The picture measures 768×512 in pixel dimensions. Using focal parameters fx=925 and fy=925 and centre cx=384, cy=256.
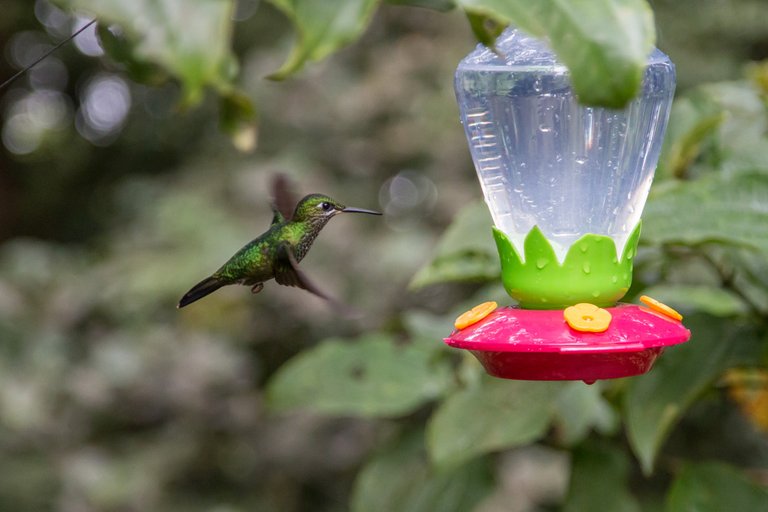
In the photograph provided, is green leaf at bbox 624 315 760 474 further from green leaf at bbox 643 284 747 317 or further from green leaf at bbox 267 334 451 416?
green leaf at bbox 267 334 451 416

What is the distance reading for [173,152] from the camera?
6391 millimetres

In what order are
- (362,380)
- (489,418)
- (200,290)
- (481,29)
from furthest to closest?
(362,380)
(489,418)
(200,290)
(481,29)

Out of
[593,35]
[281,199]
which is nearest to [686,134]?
[281,199]

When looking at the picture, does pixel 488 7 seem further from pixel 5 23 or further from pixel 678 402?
pixel 5 23

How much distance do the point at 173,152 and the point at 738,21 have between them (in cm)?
369

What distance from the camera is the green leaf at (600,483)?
180 cm

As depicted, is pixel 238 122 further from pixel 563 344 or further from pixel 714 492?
pixel 714 492

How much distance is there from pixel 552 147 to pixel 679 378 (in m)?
0.47

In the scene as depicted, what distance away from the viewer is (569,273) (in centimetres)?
131

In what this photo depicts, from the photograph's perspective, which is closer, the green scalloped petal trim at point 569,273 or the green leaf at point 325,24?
the green leaf at point 325,24

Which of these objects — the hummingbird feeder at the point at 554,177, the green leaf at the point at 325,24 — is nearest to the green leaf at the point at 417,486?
the hummingbird feeder at the point at 554,177

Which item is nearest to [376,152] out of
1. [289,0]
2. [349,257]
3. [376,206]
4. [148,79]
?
[376,206]

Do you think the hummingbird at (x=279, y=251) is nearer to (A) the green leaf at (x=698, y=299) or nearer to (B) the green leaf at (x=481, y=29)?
(B) the green leaf at (x=481, y=29)

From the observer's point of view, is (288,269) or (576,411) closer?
(288,269)
